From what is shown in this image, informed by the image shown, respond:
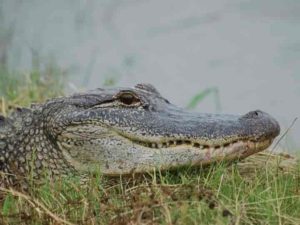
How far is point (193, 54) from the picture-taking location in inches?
457

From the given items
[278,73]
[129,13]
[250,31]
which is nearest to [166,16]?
[129,13]

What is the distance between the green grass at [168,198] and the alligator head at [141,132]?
9 centimetres

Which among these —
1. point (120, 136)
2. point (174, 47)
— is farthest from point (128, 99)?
point (174, 47)

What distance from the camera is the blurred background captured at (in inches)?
391

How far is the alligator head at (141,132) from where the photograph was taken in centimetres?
486

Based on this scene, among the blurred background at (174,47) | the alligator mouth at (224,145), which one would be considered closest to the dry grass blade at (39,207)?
the alligator mouth at (224,145)

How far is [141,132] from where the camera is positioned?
499 centimetres

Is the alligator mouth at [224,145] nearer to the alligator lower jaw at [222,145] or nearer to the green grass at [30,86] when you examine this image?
the alligator lower jaw at [222,145]

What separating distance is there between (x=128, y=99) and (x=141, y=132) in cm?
27

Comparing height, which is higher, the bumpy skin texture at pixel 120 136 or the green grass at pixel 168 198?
the bumpy skin texture at pixel 120 136

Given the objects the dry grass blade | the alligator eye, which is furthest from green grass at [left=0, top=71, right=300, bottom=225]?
the alligator eye

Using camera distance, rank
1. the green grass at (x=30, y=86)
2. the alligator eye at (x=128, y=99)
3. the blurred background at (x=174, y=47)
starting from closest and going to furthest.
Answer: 1. the alligator eye at (x=128, y=99)
2. the green grass at (x=30, y=86)
3. the blurred background at (x=174, y=47)

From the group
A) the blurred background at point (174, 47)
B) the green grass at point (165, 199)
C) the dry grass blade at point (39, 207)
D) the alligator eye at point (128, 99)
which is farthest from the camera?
the blurred background at point (174, 47)

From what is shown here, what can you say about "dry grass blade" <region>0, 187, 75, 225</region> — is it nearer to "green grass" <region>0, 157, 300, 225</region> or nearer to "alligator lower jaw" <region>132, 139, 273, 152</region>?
"green grass" <region>0, 157, 300, 225</region>
